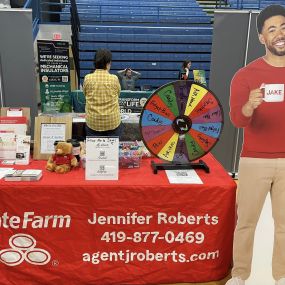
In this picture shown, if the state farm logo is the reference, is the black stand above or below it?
above

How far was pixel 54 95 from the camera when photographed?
5.95 meters

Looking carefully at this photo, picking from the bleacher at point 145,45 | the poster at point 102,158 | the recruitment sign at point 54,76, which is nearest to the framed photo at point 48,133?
the poster at point 102,158

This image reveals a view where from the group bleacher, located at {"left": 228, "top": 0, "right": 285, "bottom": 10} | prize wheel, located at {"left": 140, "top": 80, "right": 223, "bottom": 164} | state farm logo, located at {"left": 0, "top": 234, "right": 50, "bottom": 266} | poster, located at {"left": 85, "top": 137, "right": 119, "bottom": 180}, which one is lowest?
state farm logo, located at {"left": 0, "top": 234, "right": 50, "bottom": 266}

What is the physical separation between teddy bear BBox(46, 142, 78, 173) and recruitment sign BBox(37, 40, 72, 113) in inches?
132

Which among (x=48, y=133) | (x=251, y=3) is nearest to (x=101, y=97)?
(x=48, y=133)

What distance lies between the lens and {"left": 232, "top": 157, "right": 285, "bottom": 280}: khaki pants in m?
2.42

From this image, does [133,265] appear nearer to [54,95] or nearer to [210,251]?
[210,251]

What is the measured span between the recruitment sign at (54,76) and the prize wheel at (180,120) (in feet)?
11.7

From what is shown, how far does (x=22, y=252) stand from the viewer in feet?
7.86

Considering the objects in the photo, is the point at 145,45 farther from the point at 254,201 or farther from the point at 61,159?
the point at 254,201

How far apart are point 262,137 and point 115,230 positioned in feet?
3.49

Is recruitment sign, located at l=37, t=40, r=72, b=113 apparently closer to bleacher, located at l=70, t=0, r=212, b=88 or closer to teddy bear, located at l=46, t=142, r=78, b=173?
teddy bear, located at l=46, t=142, r=78, b=173

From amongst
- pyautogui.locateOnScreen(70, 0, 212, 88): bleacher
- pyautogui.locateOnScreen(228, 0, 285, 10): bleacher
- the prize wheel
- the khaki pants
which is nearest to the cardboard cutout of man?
the khaki pants

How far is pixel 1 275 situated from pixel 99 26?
901 centimetres
